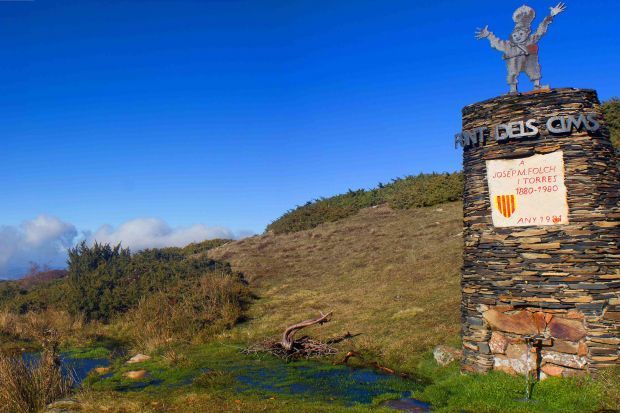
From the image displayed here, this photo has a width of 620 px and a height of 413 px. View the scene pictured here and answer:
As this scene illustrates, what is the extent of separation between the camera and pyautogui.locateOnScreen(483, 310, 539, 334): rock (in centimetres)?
1178

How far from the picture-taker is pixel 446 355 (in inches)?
546

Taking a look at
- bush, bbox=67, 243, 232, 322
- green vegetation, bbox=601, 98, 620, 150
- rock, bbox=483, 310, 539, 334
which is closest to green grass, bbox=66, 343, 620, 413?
rock, bbox=483, 310, 539, 334

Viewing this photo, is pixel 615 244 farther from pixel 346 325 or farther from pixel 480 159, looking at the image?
pixel 346 325

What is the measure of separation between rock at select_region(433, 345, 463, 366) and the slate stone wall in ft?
3.03

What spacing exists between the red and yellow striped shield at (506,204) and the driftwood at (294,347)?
7.84m

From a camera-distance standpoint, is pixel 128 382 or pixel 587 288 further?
pixel 128 382

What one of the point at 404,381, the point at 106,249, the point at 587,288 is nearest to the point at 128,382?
the point at 404,381

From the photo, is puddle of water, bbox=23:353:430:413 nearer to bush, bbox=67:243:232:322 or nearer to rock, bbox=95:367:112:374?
rock, bbox=95:367:112:374

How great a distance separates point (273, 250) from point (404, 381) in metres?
25.1

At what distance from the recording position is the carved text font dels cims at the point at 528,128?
11516 millimetres

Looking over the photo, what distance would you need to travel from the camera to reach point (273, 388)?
513 inches

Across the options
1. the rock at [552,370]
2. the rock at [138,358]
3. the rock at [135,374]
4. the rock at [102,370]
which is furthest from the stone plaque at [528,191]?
the rock at [102,370]

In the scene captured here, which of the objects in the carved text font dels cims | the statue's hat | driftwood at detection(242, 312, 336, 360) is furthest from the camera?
driftwood at detection(242, 312, 336, 360)

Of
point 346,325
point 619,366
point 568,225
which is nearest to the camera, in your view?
point 619,366
